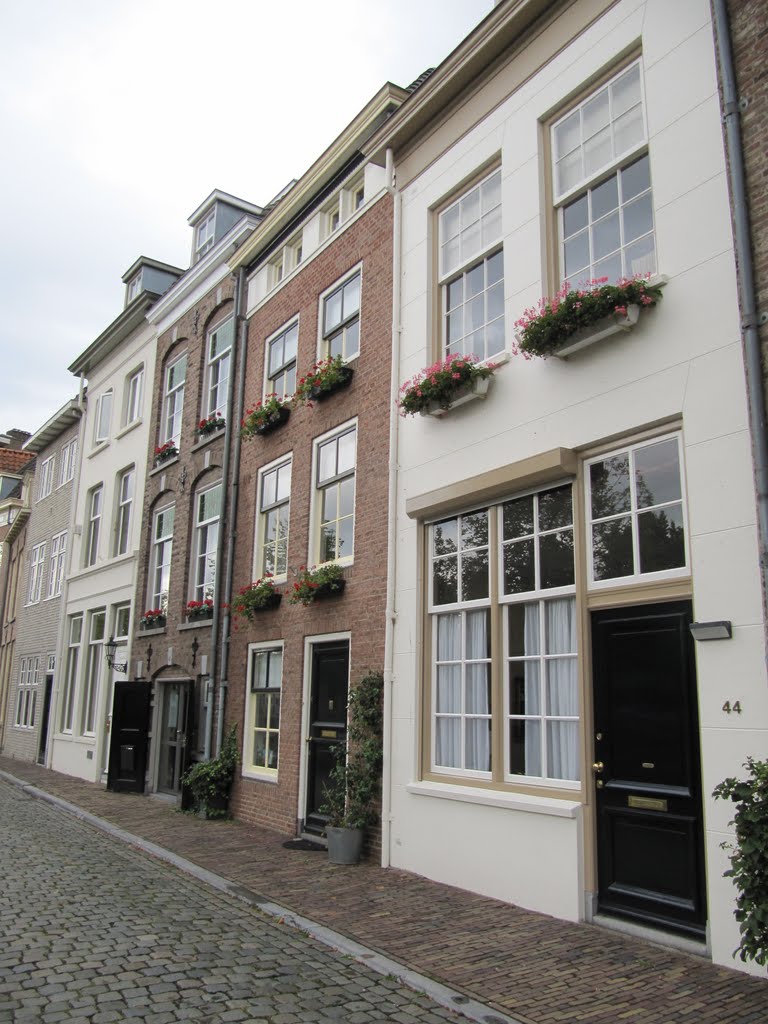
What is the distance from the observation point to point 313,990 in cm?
529

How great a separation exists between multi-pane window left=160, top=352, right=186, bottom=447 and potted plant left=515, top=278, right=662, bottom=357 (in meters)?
11.2

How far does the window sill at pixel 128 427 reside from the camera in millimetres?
19375

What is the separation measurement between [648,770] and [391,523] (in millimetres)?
4388

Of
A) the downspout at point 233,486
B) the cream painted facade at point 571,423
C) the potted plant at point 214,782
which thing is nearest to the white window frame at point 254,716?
the potted plant at point 214,782

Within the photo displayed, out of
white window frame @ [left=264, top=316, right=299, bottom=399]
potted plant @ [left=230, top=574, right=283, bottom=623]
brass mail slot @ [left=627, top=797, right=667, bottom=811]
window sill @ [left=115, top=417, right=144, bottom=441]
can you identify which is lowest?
brass mail slot @ [left=627, top=797, right=667, bottom=811]

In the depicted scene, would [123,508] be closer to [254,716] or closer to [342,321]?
[254,716]

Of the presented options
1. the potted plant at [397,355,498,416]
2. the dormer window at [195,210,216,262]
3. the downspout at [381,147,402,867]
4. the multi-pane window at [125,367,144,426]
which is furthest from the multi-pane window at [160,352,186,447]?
the potted plant at [397,355,498,416]

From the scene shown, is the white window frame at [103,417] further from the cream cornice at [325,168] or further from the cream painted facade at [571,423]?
the cream painted facade at [571,423]

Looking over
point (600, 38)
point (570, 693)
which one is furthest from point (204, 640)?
point (600, 38)

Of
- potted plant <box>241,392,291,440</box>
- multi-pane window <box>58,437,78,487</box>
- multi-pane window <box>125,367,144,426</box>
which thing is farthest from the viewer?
multi-pane window <box>58,437,78,487</box>

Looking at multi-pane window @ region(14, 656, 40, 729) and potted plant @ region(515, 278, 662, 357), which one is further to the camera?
multi-pane window @ region(14, 656, 40, 729)

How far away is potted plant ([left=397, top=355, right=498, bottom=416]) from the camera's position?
866 cm

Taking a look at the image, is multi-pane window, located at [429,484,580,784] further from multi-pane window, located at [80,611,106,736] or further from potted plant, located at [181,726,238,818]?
multi-pane window, located at [80,611,106,736]

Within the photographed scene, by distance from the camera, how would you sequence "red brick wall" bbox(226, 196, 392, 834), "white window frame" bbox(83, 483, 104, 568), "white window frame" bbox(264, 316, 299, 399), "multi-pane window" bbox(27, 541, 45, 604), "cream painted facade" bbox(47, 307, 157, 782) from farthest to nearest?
"multi-pane window" bbox(27, 541, 45, 604)
"white window frame" bbox(83, 483, 104, 568)
"cream painted facade" bbox(47, 307, 157, 782)
"white window frame" bbox(264, 316, 299, 399)
"red brick wall" bbox(226, 196, 392, 834)
